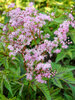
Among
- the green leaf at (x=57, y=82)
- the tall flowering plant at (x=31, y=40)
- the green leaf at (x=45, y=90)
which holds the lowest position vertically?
the green leaf at (x=45, y=90)

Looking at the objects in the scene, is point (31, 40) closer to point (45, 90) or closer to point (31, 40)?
point (31, 40)

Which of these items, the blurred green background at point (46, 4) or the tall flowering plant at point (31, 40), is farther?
the blurred green background at point (46, 4)

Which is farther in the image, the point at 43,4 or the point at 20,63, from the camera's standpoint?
the point at 43,4

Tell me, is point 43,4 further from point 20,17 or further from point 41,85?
point 41,85

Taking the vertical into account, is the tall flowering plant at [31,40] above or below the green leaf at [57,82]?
above

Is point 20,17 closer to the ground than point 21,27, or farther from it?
farther from it

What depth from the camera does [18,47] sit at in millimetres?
1910

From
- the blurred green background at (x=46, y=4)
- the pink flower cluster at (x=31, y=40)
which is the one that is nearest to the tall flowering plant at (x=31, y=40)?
the pink flower cluster at (x=31, y=40)

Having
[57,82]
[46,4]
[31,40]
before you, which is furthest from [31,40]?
[46,4]

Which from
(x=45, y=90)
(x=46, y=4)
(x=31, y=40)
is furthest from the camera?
(x=46, y=4)

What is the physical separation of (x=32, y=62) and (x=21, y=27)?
1.92 feet

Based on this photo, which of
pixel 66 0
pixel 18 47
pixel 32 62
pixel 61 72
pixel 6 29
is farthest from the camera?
pixel 66 0

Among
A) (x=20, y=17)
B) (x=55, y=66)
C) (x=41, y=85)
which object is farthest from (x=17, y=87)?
(x=20, y=17)

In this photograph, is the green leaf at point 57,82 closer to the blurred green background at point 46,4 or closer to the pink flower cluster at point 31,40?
the pink flower cluster at point 31,40
